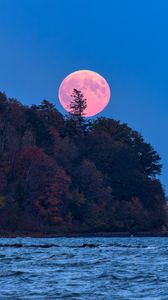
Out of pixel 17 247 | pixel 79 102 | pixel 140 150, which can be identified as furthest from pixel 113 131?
pixel 17 247

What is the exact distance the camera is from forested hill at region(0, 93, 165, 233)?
116 meters

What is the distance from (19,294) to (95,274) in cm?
919

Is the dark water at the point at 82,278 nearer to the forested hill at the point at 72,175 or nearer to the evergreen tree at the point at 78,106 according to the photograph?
the forested hill at the point at 72,175

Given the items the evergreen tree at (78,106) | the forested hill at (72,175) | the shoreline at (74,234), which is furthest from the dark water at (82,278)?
the evergreen tree at (78,106)

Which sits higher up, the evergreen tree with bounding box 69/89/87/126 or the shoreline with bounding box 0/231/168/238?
the evergreen tree with bounding box 69/89/87/126

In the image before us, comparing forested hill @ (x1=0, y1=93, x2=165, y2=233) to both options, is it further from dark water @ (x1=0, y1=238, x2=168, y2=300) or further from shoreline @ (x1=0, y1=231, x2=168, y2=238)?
dark water @ (x1=0, y1=238, x2=168, y2=300)

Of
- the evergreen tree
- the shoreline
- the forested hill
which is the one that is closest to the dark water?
the shoreline

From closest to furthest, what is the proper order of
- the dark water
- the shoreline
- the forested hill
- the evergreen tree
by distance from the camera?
the dark water, the shoreline, the forested hill, the evergreen tree

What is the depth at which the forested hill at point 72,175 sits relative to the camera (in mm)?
116250

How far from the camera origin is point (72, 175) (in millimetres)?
127812

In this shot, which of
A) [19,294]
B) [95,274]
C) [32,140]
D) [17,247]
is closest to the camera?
[19,294]

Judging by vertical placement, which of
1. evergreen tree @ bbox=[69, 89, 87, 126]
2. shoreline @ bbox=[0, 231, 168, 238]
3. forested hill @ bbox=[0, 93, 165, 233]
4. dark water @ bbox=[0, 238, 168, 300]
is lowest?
dark water @ bbox=[0, 238, 168, 300]

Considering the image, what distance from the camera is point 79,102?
168625 millimetres

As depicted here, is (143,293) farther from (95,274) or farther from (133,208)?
(133,208)
